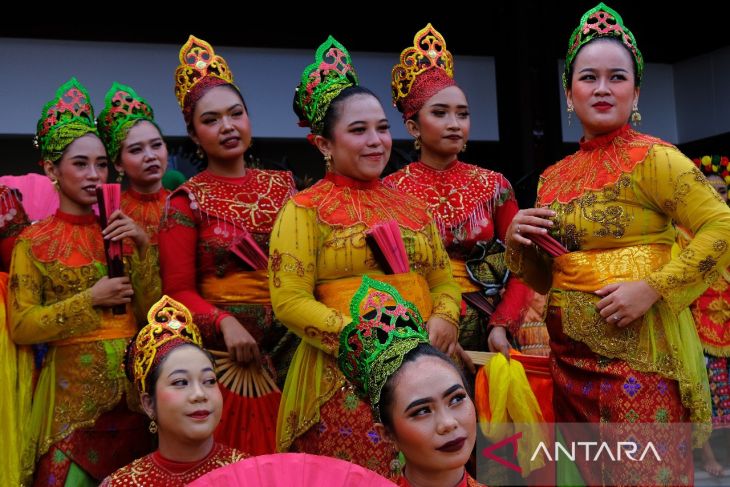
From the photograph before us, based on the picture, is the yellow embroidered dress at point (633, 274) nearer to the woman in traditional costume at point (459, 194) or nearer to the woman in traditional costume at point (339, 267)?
the woman in traditional costume at point (339, 267)

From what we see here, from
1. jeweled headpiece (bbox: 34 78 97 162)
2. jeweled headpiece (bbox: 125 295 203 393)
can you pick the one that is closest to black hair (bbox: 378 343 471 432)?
jeweled headpiece (bbox: 125 295 203 393)

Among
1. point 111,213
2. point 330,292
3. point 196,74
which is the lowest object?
point 330,292

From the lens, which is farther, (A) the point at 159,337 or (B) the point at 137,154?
(B) the point at 137,154

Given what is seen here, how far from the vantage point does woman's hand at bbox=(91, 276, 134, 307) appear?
3.78m

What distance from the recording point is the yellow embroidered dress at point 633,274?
314 centimetres

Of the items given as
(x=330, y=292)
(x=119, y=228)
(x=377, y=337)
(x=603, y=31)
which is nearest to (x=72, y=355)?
(x=119, y=228)

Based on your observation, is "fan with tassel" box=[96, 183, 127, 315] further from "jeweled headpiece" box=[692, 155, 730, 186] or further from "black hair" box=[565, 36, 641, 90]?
"jeweled headpiece" box=[692, 155, 730, 186]

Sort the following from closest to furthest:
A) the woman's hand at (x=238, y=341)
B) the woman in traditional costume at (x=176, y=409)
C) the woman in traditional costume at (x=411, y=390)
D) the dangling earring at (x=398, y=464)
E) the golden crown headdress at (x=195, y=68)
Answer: the woman in traditional costume at (x=411, y=390)
the dangling earring at (x=398, y=464)
the woman in traditional costume at (x=176, y=409)
the woman's hand at (x=238, y=341)
the golden crown headdress at (x=195, y=68)

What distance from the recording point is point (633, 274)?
3.21 metres

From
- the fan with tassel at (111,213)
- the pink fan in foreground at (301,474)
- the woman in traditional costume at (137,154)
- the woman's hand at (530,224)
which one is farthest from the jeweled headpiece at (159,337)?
the pink fan in foreground at (301,474)

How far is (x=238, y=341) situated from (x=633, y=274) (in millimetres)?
1312

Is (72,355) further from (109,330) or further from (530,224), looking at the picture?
(530,224)

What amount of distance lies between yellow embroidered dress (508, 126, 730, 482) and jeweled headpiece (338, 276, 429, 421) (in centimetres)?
78

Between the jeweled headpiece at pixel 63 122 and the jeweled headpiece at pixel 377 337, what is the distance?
1.80 metres
